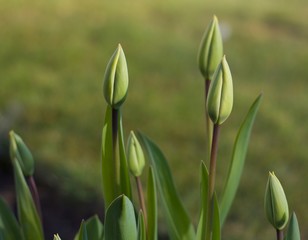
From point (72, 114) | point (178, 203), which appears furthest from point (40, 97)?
point (178, 203)

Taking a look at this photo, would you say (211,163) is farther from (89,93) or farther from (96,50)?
(96,50)

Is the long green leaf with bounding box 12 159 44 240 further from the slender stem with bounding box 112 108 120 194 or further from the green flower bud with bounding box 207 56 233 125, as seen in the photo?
the green flower bud with bounding box 207 56 233 125

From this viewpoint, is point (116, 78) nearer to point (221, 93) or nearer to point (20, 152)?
point (221, 93)

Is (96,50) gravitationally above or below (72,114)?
above

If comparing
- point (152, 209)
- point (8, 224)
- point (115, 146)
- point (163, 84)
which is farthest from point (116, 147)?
point (163, 84)

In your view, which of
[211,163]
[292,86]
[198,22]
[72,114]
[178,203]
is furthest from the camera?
[198,22]

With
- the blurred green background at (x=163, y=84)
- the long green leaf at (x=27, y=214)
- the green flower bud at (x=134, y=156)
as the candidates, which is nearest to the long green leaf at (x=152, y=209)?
the green flower bud at (x=134, y=156)
